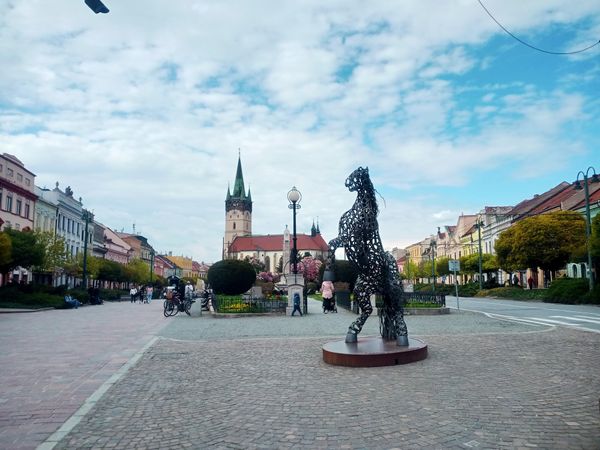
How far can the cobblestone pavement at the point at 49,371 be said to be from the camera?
5.43 meters

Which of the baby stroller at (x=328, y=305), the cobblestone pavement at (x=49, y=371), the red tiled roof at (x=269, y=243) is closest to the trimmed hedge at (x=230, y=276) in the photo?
the baby stroller at (x=328, y=305)

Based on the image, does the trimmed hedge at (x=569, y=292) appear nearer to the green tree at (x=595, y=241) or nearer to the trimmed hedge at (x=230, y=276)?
the green tree at (x=595, y=241)

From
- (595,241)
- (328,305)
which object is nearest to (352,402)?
(328,305)

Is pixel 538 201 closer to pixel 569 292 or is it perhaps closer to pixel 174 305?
pixel 569 292

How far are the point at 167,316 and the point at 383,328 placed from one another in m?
15.7

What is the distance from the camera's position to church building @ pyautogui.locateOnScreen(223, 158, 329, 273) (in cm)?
13000

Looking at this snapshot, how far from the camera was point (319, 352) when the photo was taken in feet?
34.0

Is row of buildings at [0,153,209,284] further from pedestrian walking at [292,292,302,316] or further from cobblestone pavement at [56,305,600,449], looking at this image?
cobblestone pavement at [56,305,600,449]

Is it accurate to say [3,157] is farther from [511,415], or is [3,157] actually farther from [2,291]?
[511,415]

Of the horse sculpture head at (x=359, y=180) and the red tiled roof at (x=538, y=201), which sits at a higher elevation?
the red tiled roof at (x=538, y=201)

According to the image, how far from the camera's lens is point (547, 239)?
37.7m

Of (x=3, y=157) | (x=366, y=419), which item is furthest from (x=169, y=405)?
(x=3, y=157)

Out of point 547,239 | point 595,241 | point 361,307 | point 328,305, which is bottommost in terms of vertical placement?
point 328,305

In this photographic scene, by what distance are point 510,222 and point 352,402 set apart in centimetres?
6124
